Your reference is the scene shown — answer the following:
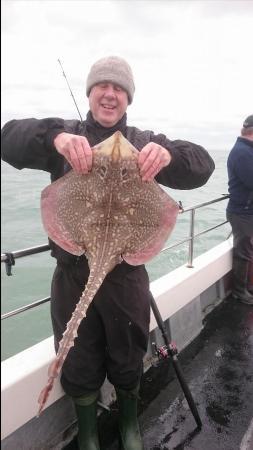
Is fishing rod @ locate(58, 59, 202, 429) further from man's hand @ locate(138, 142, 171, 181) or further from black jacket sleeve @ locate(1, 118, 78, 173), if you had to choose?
man's hand @ locate(138, 142, 171, 181)

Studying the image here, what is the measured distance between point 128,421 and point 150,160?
1.98 meters

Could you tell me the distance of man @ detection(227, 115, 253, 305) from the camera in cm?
489

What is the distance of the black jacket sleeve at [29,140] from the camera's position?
6.93ft

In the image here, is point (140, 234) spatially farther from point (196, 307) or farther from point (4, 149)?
point (196, 307)

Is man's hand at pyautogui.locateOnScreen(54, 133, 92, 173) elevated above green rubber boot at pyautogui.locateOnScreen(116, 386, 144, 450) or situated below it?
above

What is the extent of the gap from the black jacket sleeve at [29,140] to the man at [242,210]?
3.24 meters

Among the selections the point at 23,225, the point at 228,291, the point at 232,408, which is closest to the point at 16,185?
the point at 23,225

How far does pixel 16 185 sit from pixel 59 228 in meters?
25.8

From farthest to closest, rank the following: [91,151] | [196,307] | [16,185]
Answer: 1. [16,185]
2. [196,307]
3. [91,151]

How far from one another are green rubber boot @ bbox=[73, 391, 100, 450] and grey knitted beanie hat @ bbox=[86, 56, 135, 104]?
2060 millimetres

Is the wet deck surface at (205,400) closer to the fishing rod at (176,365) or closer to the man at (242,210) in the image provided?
the fishing rod at (176,365)

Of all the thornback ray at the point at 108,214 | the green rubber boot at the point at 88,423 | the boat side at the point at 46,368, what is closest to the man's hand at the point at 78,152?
the thornback ray at the point at 108,214

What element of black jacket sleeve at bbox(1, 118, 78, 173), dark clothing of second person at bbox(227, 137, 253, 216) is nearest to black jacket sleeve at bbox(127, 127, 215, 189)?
black jacket sleeve at bbox(1, 118, 78, 173)

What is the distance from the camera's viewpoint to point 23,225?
59.5 ft
